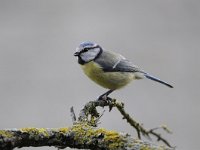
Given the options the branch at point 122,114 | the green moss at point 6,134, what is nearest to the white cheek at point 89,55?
the branch at point 122,114

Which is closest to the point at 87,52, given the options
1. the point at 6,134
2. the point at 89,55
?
the point at 89,55

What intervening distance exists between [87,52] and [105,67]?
132 mm

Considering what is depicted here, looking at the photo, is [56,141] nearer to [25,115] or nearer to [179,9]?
[25,115]

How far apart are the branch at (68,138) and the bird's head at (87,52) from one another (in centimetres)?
127

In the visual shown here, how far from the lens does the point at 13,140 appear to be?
134 centimetres

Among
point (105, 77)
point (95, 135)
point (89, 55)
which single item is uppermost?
point (89, 55)

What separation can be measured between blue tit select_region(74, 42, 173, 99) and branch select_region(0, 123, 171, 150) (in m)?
1.26

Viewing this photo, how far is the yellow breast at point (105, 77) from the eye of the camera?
2729mm

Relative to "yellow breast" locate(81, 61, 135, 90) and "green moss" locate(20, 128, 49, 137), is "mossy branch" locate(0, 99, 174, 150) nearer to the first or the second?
"green moss" locate(20, 128, 49, 137)

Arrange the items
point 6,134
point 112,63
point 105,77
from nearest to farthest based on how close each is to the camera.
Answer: point 6,134 → point 105,77 → point 112,63

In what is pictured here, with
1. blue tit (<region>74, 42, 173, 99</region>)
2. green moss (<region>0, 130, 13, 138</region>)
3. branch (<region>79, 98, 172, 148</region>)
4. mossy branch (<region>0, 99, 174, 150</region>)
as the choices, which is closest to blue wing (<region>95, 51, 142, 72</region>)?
blue tit (<region>74, 42, 173, 99</region>)

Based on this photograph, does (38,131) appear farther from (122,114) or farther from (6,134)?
(122,114)

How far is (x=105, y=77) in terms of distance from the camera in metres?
2.74

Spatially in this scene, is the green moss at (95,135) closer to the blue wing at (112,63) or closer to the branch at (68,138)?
the branch at (68,138)
